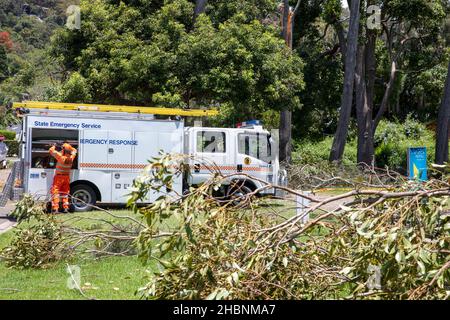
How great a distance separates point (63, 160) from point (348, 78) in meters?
14.4

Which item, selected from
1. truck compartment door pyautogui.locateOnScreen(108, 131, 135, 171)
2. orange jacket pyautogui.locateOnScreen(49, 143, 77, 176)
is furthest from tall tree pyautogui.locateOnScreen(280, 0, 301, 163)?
orange jacket pyautogui.locateOnScreen(49, 143, 77, 176)

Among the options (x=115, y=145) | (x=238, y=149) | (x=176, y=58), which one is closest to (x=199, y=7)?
(x=176, y=58)

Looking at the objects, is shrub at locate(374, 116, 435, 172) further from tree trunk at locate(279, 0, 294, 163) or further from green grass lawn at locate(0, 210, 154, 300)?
green grass lawn at locate(0, 210, 154, 300)

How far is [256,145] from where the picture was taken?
63.4 feet

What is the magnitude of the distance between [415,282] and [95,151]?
13.3 metres

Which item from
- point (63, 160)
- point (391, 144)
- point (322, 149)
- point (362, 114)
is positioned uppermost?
point (362, 114)

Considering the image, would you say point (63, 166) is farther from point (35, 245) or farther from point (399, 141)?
point (399, 141)

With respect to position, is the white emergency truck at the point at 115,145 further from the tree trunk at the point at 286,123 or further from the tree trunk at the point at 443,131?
the tree trunk at the point at 443,131

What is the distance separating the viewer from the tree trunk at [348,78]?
1072 inches

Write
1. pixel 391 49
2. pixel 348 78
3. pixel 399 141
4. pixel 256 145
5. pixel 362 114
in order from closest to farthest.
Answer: pixel 256 145, pixel 348 78, pixel 362 114, pixel 391 49, pixel 399 141

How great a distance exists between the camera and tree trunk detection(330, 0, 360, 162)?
27.2m

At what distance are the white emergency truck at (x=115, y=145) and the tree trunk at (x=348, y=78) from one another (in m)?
9.41

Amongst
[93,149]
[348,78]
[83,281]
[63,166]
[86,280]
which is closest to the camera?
[83,281]
